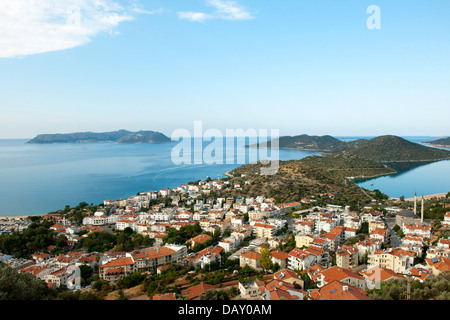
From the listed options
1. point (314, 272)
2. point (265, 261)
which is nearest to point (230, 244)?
point (265, 261)

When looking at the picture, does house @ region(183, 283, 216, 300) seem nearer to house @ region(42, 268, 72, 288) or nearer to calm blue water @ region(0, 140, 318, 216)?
house @ region(42, 268, 72, 288)

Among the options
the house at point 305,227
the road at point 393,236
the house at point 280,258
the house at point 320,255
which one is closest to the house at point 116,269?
the house at point 280,258

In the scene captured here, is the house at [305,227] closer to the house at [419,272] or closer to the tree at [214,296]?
the house at [419,272]

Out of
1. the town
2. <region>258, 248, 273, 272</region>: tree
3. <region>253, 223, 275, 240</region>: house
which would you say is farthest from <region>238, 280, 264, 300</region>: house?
<region>253, 223, 275, 240</region>: house

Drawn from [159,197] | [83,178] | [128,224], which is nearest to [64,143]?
[83,178]
